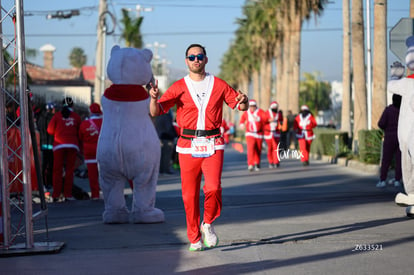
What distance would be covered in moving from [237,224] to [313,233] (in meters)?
1.24

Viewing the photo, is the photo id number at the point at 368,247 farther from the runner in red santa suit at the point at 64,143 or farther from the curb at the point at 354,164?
the curb at the point at 354,164

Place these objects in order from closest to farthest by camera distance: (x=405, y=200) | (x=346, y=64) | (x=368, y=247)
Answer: (x=368, y=247) → (x=405, y=200) → (x=346, y=64)

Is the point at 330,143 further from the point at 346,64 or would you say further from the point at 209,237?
the point at 209,237

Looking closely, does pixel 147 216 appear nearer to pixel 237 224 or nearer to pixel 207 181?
pixel 237 224

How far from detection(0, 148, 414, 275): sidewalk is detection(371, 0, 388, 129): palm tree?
10066 millimetres

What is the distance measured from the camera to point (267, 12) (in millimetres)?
49906

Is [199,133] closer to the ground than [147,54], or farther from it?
closer to the ground

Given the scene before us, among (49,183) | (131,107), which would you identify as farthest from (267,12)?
(131,107)

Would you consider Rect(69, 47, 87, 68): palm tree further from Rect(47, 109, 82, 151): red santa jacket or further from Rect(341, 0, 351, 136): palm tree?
Rect(47, 109, 82, 151): red santa jacket

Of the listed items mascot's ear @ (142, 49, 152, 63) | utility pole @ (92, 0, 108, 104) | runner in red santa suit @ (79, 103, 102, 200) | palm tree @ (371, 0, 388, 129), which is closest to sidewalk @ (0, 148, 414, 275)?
runner in red santa suit @ (79, 103, 102, 200)

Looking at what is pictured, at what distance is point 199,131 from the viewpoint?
295 inches

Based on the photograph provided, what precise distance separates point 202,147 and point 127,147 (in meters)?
2.73

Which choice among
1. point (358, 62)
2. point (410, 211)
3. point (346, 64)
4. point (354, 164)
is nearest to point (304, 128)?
point (354, 164)

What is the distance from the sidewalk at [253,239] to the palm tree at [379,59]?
1007 centimetres
